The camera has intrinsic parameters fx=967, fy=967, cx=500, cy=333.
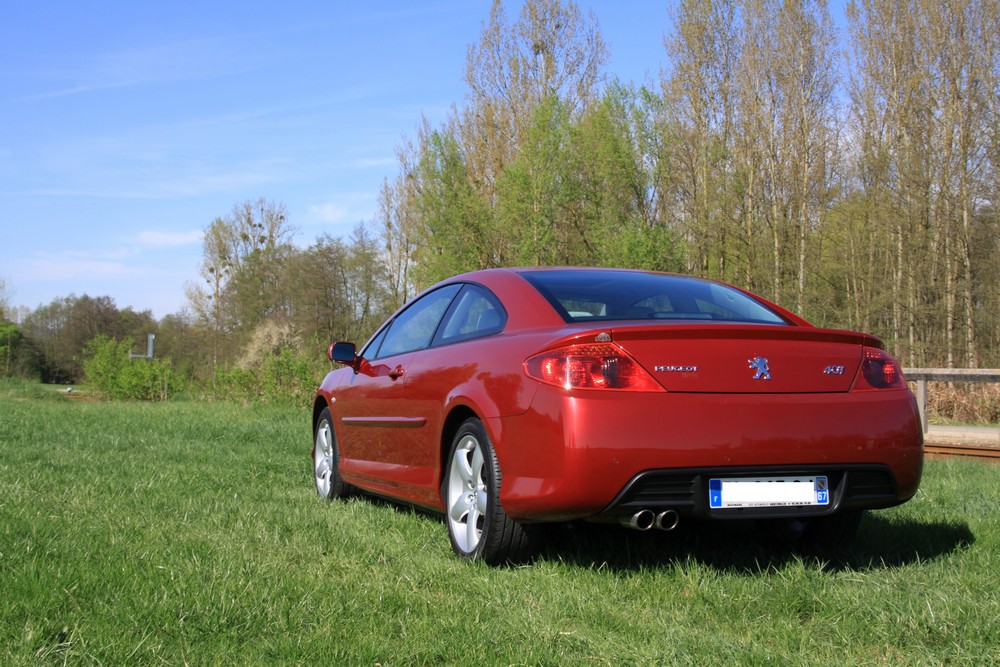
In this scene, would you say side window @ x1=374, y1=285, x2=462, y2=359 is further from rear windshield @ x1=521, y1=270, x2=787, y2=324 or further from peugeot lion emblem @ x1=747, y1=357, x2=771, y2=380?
peugeot lion emblem @ x1=747, y1=357, x2=771, y2=380

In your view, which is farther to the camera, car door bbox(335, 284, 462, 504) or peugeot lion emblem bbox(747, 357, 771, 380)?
car door bbox(335, 284, 462, 504)

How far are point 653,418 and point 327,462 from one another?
12.2 feet

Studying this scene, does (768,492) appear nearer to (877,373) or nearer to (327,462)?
(877,373)

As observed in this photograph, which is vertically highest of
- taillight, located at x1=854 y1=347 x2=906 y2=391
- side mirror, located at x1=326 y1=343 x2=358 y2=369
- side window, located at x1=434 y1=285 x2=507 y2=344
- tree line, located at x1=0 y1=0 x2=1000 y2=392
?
tree line, located at x1=0 y1=0 x2=1000 y2=392

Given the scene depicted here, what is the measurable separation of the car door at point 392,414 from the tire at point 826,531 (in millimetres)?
1822

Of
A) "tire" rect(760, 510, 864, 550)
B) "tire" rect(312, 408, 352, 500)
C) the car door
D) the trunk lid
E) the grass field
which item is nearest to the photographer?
the grass field

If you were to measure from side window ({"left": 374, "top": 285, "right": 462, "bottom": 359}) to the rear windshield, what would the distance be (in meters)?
0.77

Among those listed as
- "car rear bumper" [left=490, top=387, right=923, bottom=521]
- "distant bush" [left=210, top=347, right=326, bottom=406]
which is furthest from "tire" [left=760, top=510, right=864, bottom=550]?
"distant bush" [left=210, top=347, right=326, bottom=406]

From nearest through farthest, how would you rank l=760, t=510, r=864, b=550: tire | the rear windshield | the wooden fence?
the rear windshield, l=760, t=510, r=864, b=550: tire, the wooden fence

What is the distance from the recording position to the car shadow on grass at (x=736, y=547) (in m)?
4.30

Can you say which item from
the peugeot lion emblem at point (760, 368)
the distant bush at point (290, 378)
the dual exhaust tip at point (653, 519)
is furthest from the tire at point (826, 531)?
the distant bush at point (290, 378)

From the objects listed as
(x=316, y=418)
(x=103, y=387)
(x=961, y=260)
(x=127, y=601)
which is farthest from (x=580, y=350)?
(x=103, y=387)

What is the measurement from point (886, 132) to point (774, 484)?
1117 inches

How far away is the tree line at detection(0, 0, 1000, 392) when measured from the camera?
2558 centimetres
